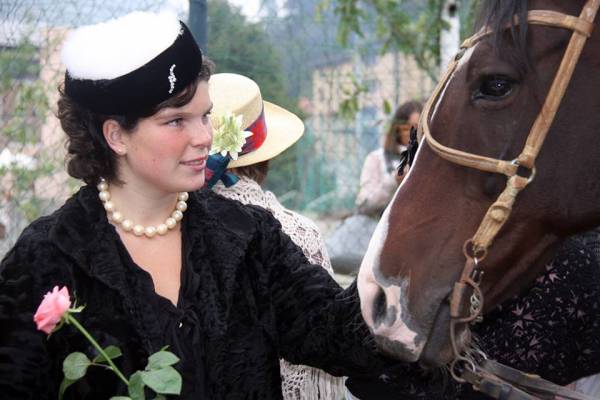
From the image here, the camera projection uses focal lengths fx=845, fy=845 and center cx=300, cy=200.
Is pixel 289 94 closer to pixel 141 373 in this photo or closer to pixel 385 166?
pixel 385 166

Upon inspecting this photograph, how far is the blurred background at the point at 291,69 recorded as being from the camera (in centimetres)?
349

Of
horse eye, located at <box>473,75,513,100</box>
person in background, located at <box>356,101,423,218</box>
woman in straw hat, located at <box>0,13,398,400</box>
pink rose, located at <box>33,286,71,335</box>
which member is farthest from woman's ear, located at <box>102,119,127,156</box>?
person in background, located at <box>356,101,423,218</box>

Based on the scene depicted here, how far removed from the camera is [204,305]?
2012 mm

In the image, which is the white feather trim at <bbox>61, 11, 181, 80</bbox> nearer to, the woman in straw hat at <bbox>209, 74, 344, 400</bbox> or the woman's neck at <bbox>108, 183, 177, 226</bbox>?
the woman's neck at <bbox>108, 183, 177, 226</bbox>

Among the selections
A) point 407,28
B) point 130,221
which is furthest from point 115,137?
point 407,28

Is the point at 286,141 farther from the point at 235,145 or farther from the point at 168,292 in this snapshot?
the point at 168,292

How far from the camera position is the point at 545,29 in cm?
187

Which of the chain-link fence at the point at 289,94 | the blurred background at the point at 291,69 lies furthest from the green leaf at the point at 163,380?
the chain-link fence at the point at 289,94

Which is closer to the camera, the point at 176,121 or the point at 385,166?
the point at 176,121

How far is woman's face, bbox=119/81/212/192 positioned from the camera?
2.02 m

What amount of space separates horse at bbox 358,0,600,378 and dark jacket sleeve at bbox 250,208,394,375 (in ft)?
0.73

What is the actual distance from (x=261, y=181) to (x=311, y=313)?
971 mm

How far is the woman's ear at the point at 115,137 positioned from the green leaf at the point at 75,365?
54cm

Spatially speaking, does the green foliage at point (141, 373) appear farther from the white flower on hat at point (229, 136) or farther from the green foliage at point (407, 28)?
the green foliage at point (407, 28)
